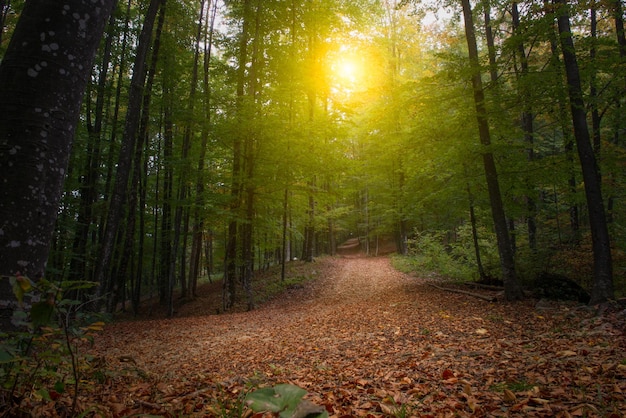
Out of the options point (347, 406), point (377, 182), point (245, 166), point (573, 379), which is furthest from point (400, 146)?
point (377, 182)

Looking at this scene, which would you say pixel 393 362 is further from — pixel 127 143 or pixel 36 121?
pixel 127 143

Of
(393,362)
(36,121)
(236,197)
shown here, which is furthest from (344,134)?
(36,121)

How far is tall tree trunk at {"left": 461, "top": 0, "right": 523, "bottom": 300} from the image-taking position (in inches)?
320

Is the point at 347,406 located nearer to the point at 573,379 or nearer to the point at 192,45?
the point at 573,379

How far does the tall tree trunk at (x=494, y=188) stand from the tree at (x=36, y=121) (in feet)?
28.1

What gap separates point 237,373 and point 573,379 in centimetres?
408

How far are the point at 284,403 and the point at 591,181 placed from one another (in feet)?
27.6

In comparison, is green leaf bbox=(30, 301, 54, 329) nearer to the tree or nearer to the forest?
the forest

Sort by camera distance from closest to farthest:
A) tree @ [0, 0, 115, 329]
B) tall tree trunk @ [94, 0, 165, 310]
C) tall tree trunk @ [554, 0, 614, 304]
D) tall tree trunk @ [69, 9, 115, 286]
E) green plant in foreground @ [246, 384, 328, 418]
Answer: green plant in foreground @ [246, 384, 328, 418], tree @ [0, 0, 115, 329], tall tree trunk @ [554, 0, 614, 304], tall tree trunk @ [94, 0, 165, 310], tall tree trunk @ [69, 9, 115, 286]

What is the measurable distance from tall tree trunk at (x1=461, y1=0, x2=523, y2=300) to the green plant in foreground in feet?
27.9

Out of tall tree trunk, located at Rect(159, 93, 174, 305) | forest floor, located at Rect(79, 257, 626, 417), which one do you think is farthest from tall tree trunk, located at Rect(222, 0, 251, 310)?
tall tree trunk, located at Rect(159, 93, 174, 305)

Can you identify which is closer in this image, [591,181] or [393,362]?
[393,362]

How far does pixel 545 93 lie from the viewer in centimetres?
775

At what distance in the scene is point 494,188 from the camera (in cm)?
859
